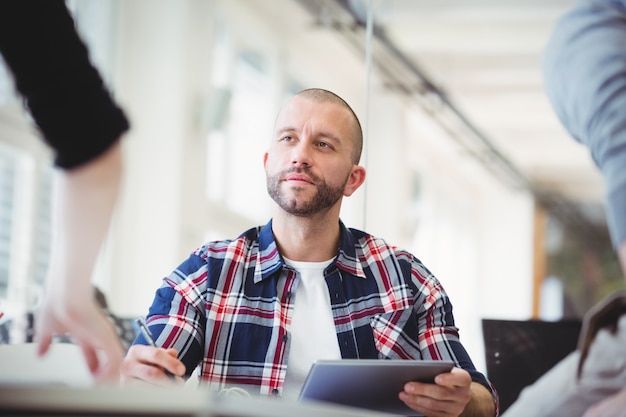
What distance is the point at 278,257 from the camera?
6.72 ft

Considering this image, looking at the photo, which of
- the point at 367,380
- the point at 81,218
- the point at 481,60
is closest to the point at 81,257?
the point at 81,218

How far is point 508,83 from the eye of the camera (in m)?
8.98

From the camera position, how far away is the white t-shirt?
194cm

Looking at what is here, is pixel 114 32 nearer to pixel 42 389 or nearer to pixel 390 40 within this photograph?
pixel 390 40

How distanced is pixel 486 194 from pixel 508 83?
4374mm

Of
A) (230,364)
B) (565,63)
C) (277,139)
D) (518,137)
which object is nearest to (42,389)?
(565,63)

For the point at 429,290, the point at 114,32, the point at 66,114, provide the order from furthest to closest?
the point at 114,32 → the point at 429,290 → the point at 66,114

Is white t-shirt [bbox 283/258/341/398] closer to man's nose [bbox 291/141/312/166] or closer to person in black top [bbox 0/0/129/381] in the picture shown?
man's nose [bbox 291/141/312/166]

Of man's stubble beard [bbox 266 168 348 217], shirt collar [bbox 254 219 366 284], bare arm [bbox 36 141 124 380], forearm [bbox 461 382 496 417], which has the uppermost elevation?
man's stubble beard [bbox 266 168 348 217]

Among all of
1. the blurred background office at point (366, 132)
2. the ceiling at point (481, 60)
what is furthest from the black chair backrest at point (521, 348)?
the ceiling at point (481, 60)

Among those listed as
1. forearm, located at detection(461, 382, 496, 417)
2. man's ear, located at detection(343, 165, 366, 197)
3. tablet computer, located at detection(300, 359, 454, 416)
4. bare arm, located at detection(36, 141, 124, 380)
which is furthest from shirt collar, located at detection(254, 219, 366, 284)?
bare arm, located at detection(36, 141, 124, 380)

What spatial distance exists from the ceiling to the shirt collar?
436 centimetres

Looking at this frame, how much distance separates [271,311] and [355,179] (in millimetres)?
411

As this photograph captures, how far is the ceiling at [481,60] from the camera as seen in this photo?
6988 mm
